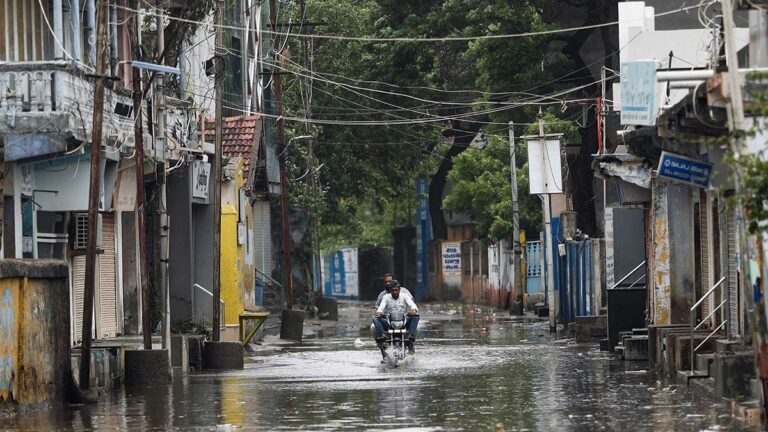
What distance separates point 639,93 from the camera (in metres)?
22.9

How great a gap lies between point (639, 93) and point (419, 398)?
594 cm

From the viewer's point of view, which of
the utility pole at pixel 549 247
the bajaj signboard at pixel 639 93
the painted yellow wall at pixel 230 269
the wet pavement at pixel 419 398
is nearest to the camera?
the wet pavement at pixel 419 398

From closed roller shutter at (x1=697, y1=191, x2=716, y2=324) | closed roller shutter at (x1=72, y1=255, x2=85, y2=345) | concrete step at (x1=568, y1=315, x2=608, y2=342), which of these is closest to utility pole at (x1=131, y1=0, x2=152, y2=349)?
closed roller shutter at (x1=72, y1=255, x2=85, y2=345)

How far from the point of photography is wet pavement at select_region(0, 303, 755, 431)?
1750cm

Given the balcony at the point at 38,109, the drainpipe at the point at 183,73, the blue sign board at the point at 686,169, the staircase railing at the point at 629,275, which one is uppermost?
the drainpipe at the point at 183,73

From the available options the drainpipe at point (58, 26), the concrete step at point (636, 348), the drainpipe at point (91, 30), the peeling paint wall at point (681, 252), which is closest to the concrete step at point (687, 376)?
the peeling paint wall at point (681, 252)

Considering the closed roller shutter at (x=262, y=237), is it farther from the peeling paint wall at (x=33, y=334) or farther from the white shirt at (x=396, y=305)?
the peeling paint wall at (x=33, y=334)

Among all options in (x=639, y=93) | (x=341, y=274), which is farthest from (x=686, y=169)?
(x=341, y=274)

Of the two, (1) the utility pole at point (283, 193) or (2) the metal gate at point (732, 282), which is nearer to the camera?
(2) the metal gate at point (732, 282)

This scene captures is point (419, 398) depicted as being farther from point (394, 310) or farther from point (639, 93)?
point (394, 310)

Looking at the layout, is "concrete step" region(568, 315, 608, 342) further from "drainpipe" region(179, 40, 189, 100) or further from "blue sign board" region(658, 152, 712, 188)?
"blue sign board" region(658, 152, 712, 188)

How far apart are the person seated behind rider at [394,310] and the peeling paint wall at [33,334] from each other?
365 inches

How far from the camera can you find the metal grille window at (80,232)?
28.1 m

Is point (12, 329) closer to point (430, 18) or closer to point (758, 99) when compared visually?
point (758, 99)
